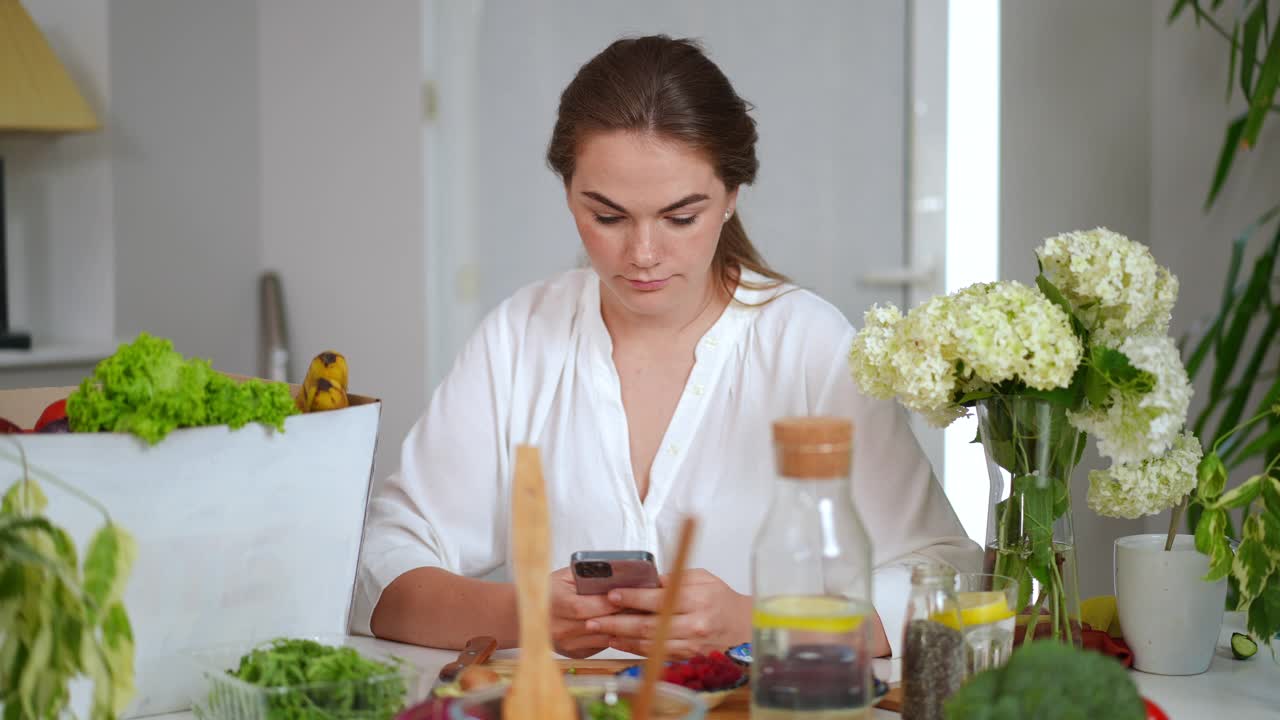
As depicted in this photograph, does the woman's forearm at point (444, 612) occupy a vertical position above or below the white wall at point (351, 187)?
below

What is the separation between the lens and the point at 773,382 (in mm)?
1684

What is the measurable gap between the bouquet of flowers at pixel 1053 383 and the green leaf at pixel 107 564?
0.64 metres

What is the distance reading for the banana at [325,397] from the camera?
42.4 inches

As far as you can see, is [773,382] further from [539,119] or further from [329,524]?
[539,119]

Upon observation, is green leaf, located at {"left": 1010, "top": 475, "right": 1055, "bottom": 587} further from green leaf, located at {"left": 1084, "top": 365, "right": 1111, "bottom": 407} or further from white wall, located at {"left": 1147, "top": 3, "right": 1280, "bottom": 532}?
white wall, located at {"left": 1147, "top": 3, "right": 1280, "bottom": 532}

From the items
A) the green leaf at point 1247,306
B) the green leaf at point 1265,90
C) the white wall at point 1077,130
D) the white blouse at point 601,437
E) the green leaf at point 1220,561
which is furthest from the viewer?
the white wall at point 1077,130

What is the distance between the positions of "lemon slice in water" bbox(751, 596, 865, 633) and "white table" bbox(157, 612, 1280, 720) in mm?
232

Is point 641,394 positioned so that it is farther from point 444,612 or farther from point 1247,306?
point 1247,306

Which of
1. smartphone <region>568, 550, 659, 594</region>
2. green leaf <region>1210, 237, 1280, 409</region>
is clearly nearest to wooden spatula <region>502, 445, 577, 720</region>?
smartphone <region>568, 550, 659, 594</region>

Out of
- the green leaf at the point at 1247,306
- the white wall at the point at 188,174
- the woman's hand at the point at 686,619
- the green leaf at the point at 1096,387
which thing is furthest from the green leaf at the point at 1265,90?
the white wall at the point at 188,174

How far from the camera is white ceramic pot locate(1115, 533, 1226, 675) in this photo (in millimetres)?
1162

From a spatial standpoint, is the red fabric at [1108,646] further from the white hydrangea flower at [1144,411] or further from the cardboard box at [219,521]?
the cardboard box at [219,521]

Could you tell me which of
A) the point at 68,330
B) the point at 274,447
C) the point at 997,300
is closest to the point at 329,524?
the point at 274,447

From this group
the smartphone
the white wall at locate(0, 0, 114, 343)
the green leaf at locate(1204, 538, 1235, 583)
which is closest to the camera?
the green leaf at locate(1204, 538, 1235, 583)
